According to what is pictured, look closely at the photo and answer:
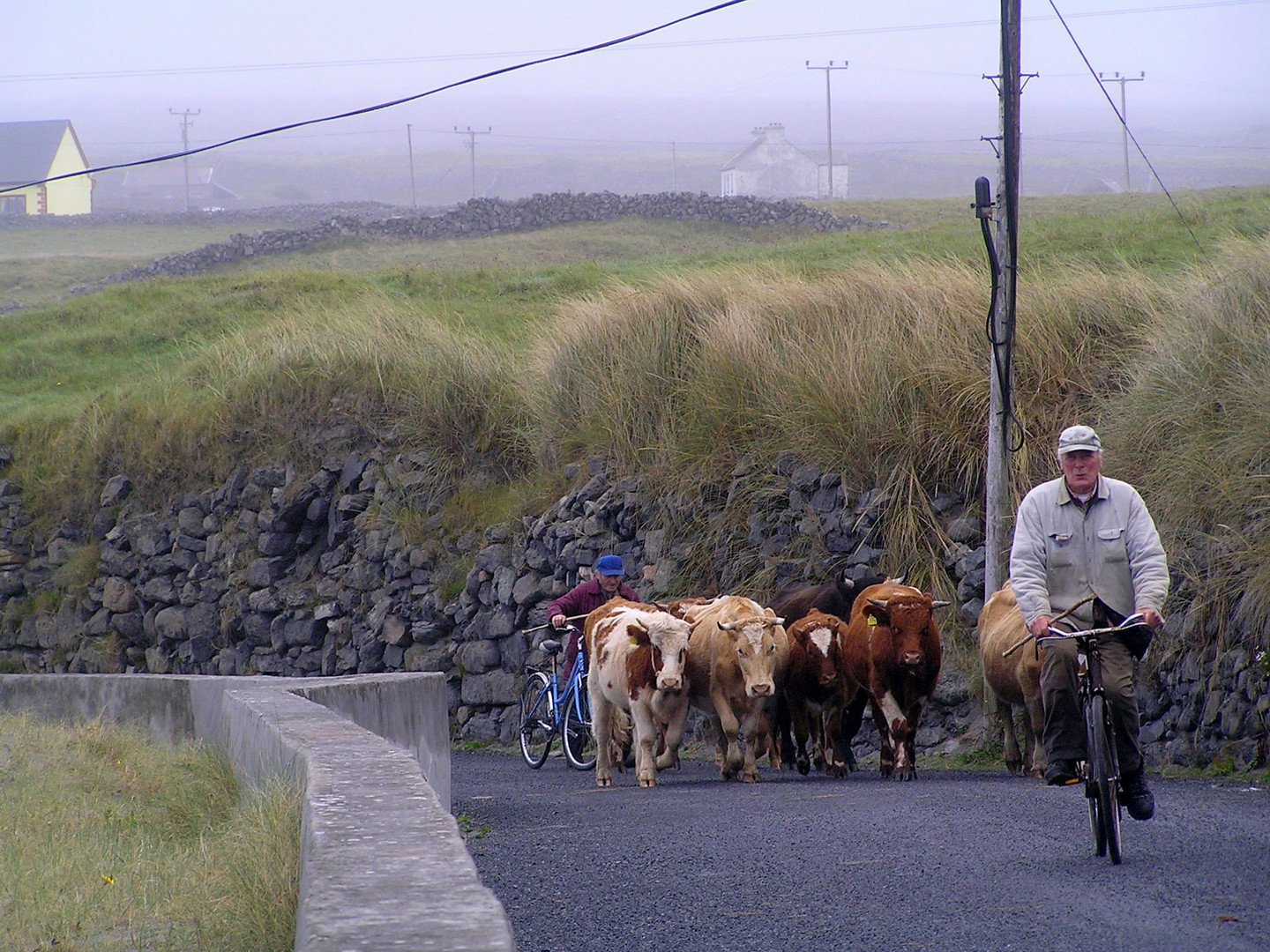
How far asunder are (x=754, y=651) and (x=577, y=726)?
389 centimetres

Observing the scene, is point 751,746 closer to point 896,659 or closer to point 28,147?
point 896,659

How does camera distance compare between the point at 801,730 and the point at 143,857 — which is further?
the point at 801,730

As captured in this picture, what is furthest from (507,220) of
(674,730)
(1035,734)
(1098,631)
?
(1098,631)

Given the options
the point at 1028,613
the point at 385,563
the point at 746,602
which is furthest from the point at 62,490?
the point at 1028,613

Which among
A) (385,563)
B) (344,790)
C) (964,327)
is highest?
(964,327)

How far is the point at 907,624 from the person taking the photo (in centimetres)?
1247

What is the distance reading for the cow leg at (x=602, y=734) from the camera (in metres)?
13.8

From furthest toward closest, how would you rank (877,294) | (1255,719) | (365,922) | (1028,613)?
(877,294)
(1255,719)
(1028,613)
(365,922)

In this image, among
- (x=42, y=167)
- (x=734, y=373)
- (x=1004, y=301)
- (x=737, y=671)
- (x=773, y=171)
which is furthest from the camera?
(x=773, y=171)

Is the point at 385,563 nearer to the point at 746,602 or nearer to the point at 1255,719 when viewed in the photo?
the point at 746,602

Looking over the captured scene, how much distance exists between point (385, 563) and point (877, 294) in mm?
8481

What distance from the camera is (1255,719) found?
11.3 metres

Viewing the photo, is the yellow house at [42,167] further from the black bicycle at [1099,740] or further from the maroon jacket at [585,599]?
the black bicycle at [1099,740]

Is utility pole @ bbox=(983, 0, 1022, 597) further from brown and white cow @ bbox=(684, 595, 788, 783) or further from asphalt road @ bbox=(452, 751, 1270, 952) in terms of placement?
asphalt road @ bbox=(452, 751, 1270, 952)
